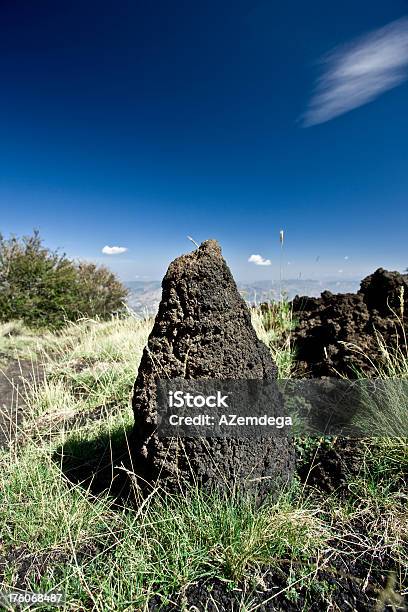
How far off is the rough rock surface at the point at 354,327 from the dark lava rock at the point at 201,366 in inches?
74.5

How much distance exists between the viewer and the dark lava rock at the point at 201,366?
2.41 m

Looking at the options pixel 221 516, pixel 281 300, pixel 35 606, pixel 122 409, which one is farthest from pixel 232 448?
pixel 281 300

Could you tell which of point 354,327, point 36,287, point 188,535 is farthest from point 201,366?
point 36,287

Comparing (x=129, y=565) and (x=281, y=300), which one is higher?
(x=281, y=300)

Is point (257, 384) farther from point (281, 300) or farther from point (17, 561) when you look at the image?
point (281, 300)

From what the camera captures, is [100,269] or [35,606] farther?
[100,269]

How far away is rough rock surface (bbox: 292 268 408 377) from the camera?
4328 mm

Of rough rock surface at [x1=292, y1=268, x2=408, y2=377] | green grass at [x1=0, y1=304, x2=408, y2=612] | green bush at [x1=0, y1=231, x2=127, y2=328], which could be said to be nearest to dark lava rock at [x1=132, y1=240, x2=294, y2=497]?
green grass at [x1=0, y1=304, x2=408, y2=612]

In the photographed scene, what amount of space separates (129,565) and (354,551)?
4.23ft

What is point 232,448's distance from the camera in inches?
96.3

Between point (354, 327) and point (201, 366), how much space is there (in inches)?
117

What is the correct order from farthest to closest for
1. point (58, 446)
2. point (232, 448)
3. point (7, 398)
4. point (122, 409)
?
1. point (7, 398)
2. point (122, 409)
3. point (58, 446)
4. point (232, 448)

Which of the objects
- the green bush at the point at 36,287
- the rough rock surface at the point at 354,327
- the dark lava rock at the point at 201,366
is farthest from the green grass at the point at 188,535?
the green bush at the point at 36,287

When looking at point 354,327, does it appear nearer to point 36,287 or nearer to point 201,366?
point 201,366
